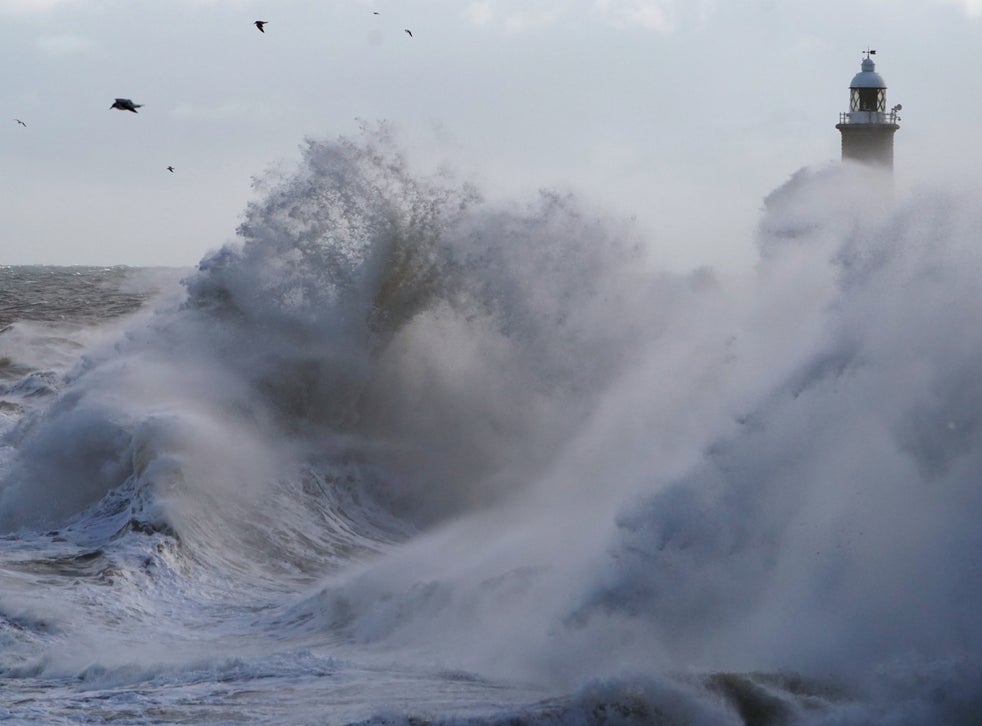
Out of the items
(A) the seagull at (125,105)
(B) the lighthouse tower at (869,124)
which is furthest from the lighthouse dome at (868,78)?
(A) the seagull at (125,105)

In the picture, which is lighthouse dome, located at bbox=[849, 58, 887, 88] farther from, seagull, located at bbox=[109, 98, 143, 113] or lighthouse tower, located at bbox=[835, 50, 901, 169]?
seagull, located at bbox=[109, 98, 143, 113]

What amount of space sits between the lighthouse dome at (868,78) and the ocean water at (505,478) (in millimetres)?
3813

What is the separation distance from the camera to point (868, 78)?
1179 inches

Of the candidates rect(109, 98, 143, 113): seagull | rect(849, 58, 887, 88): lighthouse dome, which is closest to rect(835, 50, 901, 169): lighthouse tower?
rect(849, 58, 887, 88): lighthouse dome

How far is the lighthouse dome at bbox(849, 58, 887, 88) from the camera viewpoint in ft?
98.3

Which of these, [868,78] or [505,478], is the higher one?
[868,78]

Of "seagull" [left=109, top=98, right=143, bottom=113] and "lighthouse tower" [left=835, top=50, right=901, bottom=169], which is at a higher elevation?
"lighthouse tower" [left=835, top=50, right=901, bottom=169]

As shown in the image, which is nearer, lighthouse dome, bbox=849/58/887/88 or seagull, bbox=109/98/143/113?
seagull, bbox=109/98/143/113

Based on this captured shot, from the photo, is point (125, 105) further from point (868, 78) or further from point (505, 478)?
point (868, 78)

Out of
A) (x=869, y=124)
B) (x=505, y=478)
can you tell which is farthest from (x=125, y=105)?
(x=869, y=124)

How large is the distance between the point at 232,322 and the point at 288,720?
11.7m

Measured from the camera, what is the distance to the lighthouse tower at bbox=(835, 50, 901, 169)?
29.9 metres

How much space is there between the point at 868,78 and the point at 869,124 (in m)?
0.89

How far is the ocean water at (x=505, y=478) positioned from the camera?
35.8 feet
